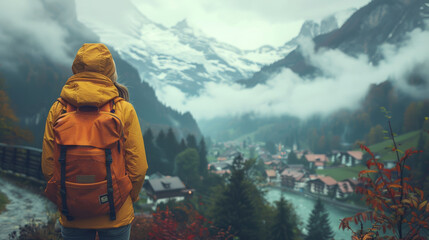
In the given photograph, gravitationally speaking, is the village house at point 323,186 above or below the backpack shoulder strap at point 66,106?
below

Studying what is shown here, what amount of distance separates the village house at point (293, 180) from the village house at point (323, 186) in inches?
128

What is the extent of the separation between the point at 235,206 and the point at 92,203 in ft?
53.5

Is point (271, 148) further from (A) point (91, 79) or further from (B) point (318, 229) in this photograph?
(A) point (91, 79)

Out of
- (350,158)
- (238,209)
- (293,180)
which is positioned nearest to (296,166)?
(293,180)

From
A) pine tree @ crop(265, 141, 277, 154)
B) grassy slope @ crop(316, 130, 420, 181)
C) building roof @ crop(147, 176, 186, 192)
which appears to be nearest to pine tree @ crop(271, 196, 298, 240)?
building roof @ crop(147, 176, 186, 192)

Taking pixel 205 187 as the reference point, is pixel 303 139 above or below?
above

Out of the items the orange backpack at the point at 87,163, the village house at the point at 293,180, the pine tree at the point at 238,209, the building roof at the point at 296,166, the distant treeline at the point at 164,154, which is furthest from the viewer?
the building roof at the point at 296,166

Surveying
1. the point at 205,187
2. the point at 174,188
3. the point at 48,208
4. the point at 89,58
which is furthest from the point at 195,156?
the point at 89,58

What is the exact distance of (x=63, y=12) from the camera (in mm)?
66312

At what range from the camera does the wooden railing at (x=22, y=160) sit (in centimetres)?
865

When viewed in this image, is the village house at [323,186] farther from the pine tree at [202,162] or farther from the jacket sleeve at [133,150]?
the jacket sleeve at [133,150]

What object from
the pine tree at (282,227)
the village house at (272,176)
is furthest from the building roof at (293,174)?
the pine tree at (282,227)

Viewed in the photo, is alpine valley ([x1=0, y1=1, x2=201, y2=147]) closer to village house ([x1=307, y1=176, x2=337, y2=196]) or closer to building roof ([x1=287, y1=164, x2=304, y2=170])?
village house ([x1=307, y1=176, x2=337, y2=196])

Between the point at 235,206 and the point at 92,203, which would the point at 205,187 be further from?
the point at 92,203
